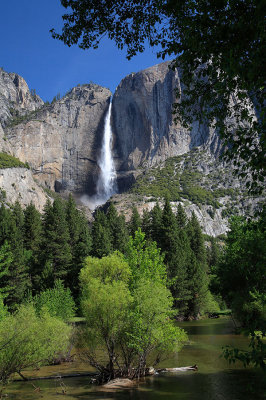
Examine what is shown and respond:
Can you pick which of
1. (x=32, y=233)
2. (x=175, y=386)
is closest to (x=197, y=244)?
(x=32, y=233)

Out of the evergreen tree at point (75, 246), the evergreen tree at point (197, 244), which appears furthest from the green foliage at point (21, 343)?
the evergreen tree at point (197, 244)

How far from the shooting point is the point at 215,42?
6012mm

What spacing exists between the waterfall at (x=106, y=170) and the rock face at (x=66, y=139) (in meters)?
2.99

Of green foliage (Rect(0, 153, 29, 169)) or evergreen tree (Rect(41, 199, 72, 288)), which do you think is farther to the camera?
green foliage (Rect(0, 153, 29, 169))

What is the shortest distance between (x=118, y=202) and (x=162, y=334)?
112 m

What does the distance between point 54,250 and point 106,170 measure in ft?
424

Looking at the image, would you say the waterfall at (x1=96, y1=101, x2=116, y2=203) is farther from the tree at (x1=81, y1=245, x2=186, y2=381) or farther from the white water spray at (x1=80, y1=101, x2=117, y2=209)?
the tree at (x1=81, y1=245, x2=186, y2=381)

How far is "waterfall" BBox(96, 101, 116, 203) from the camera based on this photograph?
17375cm

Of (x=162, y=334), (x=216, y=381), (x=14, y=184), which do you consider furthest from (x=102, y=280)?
(x=14, y=184)

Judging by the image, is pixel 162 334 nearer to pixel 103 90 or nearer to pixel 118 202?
pixel 118 202

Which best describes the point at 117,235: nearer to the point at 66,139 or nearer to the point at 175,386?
the point at 175,386

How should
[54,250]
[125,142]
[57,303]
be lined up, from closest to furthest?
[57,303] < [54,250] < [125,142]

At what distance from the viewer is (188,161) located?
161 m

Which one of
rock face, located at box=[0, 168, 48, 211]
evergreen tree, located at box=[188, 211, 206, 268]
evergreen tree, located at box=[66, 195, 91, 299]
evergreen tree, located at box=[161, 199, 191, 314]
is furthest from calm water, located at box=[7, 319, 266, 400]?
rock face, located at box=[0, 168, 48, 211]
